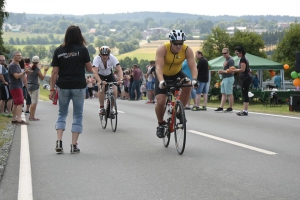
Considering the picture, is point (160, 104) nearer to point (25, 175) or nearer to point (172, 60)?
point (172, 60)

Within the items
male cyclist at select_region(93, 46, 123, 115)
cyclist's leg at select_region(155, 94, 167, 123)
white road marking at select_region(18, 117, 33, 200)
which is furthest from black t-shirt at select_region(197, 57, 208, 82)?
cyclist's leg at select_region(155, 94, 167, 123)

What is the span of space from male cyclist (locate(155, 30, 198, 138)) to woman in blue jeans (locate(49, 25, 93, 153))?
109 centimetres

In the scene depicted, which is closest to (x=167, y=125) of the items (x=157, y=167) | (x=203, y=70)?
(x=157, y=167)

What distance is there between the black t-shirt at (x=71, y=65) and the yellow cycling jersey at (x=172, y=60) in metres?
1.22

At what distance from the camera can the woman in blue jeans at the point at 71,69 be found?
9.61 meters

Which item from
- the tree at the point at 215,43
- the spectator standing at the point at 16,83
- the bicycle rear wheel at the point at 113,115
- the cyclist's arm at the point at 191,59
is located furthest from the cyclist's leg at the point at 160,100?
the tree at the point at 215,43

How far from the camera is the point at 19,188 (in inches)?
278

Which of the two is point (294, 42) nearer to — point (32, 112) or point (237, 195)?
point (32, 112)

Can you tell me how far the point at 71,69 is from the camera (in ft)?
31.8

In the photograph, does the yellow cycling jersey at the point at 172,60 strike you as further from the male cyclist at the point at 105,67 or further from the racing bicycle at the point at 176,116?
the male cyclist at the point at 105,67

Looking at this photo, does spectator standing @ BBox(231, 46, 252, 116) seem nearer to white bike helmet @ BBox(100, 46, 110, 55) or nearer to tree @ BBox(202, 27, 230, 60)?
white bike helmet @ BBox(100, 46, 110, 55)

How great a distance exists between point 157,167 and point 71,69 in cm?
234

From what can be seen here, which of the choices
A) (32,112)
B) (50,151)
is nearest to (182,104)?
(50,151)

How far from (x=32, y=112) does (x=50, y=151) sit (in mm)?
7301
